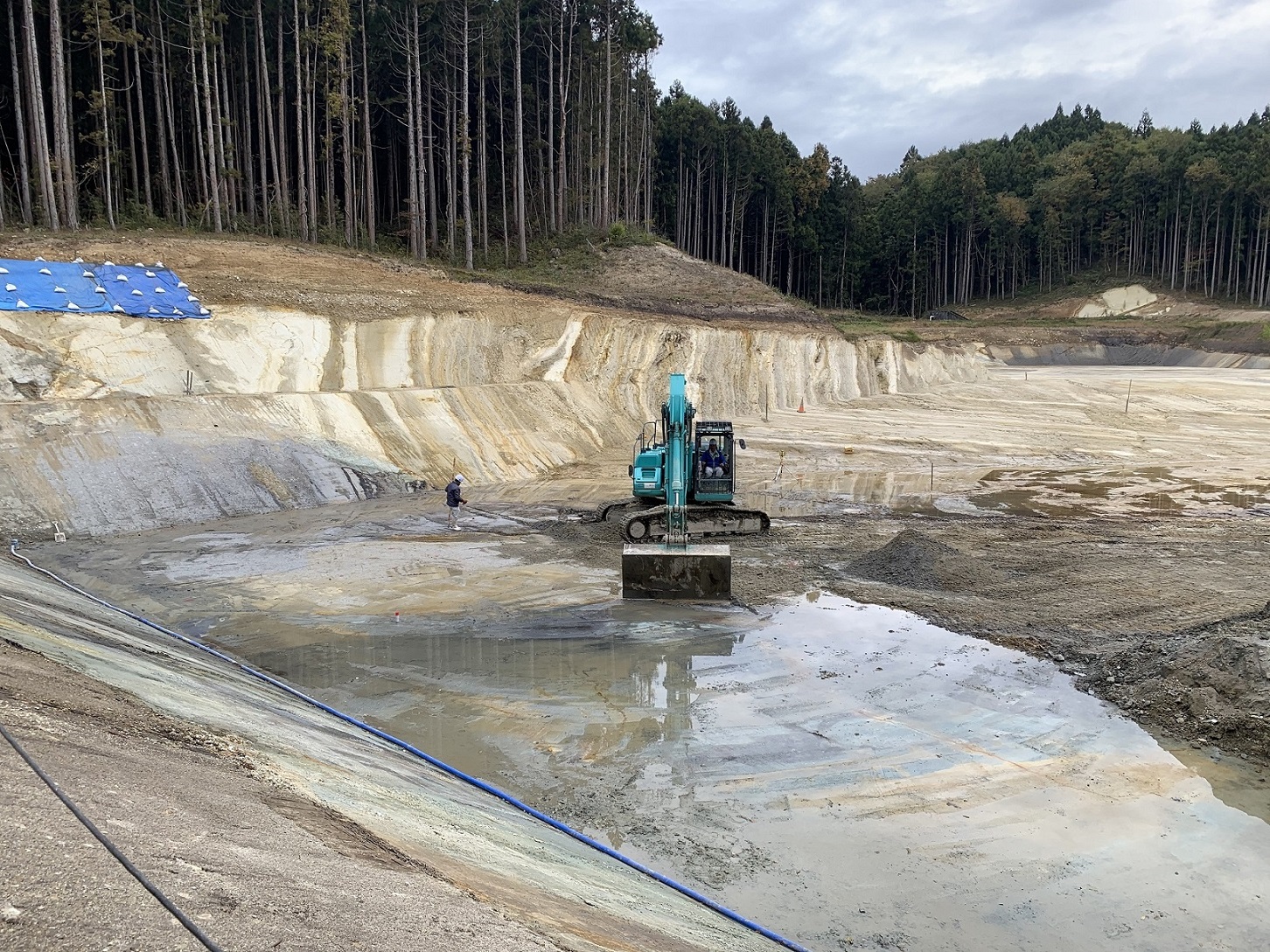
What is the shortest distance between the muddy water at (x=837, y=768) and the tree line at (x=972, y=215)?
60338mm

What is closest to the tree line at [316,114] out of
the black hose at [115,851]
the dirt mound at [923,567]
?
the dirt mound at [923,567]

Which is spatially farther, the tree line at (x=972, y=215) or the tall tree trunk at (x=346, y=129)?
the tree line at (x=972, y=215)

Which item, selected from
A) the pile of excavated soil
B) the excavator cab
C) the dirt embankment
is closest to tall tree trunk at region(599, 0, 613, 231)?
the excavator cab

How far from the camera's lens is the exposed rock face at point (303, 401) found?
18781 mm

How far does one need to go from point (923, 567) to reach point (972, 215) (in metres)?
73.8

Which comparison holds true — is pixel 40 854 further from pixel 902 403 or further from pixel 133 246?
pixel 902 403

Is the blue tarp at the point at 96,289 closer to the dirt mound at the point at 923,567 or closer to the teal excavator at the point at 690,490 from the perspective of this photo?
the teal excavator at the point at 690,490

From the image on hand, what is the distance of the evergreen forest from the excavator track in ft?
75.6

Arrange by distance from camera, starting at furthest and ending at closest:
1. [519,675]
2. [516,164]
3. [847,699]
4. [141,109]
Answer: [516,164] < [141,109] < [519,675] < [847,699]

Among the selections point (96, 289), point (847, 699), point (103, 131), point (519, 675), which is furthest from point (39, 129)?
point (847, 699)

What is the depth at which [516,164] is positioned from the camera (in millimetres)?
44781

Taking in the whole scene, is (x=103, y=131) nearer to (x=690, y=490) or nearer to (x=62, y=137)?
(x=62, y=137)

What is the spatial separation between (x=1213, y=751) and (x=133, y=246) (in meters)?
28.3

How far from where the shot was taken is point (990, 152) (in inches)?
3757
